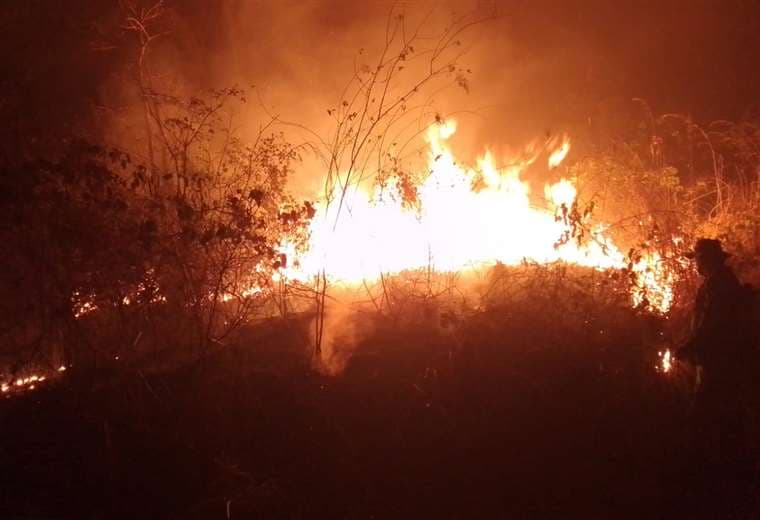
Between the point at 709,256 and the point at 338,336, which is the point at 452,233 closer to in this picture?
the point at 338,336

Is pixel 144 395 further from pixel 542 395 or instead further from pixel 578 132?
pixel 578 132

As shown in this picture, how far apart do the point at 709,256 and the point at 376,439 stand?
2.95m

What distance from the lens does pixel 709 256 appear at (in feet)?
15.7

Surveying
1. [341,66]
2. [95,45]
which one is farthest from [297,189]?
[95,45]

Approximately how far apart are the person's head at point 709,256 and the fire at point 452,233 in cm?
119

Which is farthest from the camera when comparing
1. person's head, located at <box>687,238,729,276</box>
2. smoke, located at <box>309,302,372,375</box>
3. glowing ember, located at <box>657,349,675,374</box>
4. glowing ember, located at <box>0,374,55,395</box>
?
glowing ember, located at <box>0,374,55,395</box>

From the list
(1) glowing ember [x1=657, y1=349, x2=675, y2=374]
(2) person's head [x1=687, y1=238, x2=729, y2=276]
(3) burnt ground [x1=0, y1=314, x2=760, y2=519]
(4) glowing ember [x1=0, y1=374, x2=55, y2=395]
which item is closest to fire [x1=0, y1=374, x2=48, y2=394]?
(4) glowing ember [x1=0, y1=374, x2=55, y2=395]

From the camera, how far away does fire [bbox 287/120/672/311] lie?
688cm

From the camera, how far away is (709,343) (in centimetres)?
467

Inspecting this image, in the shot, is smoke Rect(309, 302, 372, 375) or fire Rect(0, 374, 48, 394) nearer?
smoke Rect(309, 302, 372, 375)

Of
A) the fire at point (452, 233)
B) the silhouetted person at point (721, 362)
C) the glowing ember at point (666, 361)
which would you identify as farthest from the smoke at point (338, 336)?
the silhouetted person at point (721, 362)

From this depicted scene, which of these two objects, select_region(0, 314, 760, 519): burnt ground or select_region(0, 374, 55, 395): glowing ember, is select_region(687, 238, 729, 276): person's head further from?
select_region(0, 374, 55, 395): glowing ember

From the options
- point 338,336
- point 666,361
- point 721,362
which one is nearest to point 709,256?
point 721,362

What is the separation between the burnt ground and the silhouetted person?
196 millimetres
